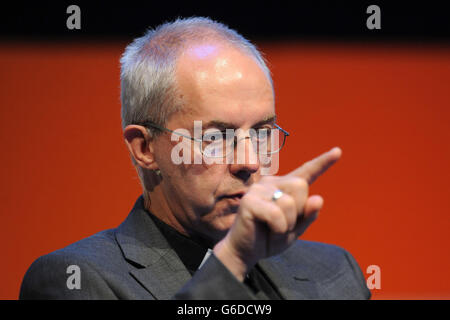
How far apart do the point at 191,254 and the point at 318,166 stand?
0.63 metres

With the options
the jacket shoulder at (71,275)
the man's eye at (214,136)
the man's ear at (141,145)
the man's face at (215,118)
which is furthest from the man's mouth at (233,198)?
the jacket shoulder at (71,275)

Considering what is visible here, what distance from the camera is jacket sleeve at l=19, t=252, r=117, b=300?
4.72ft

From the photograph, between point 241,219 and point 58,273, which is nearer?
point 241,219

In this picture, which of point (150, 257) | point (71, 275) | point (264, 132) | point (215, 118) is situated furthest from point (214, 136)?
point (71, 275)

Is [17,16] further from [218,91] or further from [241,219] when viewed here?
[241,219]

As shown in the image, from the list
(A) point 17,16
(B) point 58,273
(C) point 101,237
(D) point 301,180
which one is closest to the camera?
(D) point 301,180

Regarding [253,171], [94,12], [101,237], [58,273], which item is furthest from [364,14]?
[58,273]

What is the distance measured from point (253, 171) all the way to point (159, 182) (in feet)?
1.09

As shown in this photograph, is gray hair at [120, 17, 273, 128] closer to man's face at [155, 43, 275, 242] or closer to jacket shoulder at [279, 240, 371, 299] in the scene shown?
man's face at [155, 43, 275, 242]

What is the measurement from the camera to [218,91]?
1.54 metres

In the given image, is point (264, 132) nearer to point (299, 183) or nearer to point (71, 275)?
point (299, 183)

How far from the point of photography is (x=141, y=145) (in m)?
1.70

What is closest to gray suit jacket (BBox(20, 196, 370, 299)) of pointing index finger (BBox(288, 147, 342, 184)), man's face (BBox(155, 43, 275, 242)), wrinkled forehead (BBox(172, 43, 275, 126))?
man's face (BBox(155, 43, 275, 242))

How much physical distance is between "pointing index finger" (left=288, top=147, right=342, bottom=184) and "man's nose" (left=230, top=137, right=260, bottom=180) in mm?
355
